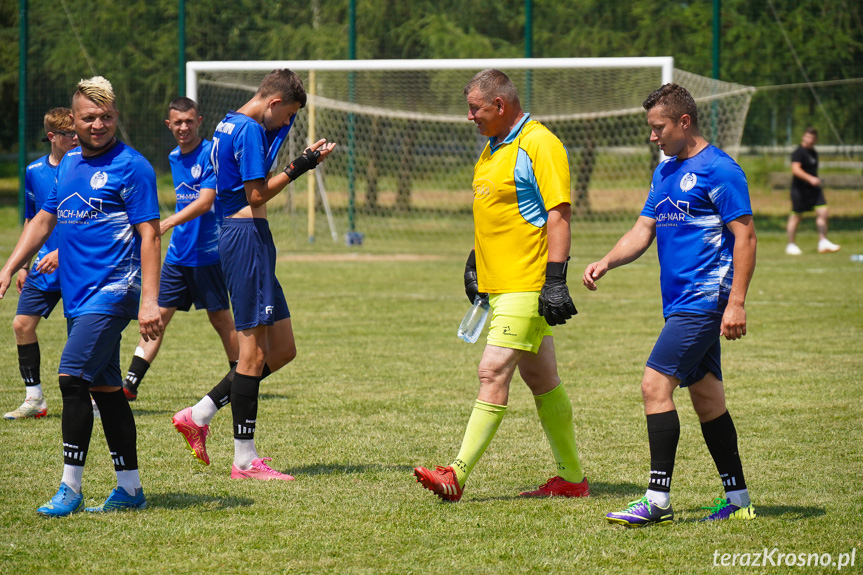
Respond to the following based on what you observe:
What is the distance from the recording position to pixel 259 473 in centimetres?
532

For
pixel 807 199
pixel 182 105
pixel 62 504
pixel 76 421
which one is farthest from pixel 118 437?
pixel 807 199

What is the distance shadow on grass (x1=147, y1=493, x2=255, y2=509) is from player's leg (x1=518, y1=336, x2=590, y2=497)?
4.63ft

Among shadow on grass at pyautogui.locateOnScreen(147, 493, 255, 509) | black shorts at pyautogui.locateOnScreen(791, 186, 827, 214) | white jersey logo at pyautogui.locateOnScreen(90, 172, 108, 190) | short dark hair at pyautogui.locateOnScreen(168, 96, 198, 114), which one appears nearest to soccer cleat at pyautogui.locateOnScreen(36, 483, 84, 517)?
shadow on grass at pyautogui.locateOnScreen(147, 493, 255, 509)

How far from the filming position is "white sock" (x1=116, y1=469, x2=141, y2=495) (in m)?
4.67

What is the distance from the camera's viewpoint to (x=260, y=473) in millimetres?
5316

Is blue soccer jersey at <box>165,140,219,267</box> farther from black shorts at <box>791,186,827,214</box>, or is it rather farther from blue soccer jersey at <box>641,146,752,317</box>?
black shorts at <box>791,186,827,214</box>

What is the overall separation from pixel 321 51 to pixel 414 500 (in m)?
19.3

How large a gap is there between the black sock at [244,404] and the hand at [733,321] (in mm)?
2502

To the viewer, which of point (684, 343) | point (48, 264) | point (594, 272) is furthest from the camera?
point (48, 264)

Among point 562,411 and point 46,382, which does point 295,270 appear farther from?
point 562,411

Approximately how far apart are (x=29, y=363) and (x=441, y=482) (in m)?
3.50

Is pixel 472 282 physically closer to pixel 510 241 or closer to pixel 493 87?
pixel 510 241

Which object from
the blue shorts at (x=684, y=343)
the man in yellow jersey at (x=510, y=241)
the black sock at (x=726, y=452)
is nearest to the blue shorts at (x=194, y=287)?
the man in yellow jersey at (x=510, y=241)

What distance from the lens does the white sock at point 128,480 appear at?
15.3ft
